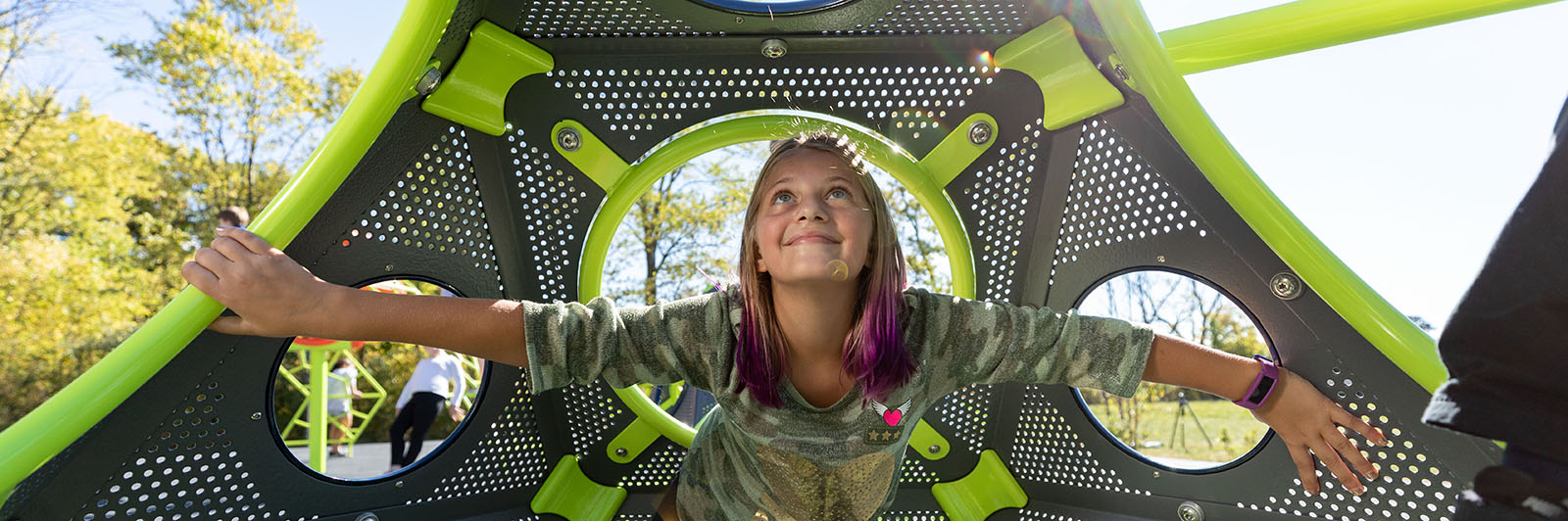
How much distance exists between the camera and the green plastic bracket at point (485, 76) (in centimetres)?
165

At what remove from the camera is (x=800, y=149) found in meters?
1.53

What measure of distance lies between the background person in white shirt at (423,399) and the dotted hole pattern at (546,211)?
2.83m

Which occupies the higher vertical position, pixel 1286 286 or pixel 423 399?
pixel 423 399

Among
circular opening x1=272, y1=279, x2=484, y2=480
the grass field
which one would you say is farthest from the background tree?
the grass field

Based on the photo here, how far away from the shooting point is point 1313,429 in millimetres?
1336

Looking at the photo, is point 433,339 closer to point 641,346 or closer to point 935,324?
point 641,346

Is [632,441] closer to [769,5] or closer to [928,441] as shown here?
[928,441]

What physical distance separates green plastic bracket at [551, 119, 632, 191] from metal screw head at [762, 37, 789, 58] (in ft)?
1.34

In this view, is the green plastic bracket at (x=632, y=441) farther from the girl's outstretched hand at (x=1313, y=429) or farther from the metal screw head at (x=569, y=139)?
the girl's outstretched hand at (x=1313, y=429)

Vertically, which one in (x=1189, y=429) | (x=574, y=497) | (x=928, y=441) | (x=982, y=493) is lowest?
(x=574, y=497)

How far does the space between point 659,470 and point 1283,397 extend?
1.38 m

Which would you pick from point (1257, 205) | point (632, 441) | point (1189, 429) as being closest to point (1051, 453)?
point (1257, 205)

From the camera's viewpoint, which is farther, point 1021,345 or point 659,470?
point 659,470

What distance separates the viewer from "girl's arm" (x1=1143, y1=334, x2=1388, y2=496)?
1.32m
